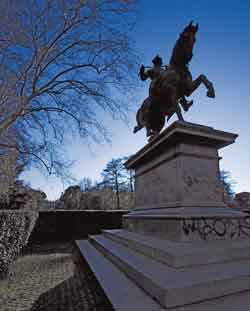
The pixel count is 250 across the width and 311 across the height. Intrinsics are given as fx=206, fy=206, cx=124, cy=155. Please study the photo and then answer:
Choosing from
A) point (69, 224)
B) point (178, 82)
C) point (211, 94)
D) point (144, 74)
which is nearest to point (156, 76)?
point (144, 74)

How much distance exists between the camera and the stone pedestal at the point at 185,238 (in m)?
1.92

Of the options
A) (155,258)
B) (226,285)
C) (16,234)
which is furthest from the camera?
(16,234)

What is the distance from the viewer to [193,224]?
3.02 metres

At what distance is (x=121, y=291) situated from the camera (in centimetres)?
227

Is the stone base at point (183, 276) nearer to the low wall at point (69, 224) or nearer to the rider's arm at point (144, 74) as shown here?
the rider's arm at point (144, 74)

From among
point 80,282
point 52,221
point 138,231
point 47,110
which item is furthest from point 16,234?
point 52,221

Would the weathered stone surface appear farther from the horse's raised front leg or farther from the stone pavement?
the stone pavement

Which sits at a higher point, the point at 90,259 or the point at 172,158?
the point at 172,158

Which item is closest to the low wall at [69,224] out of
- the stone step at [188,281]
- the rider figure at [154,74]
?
the rider figure at [154,74]

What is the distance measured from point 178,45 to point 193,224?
377 centimetres

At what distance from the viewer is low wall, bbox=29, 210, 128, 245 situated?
13953mm

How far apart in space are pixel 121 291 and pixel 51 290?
3.32 m

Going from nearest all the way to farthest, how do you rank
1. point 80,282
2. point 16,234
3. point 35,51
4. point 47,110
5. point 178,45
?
1. point 178,45
2. point 80,282
3. point 16,234
4. point 35,51
5. point 47,110

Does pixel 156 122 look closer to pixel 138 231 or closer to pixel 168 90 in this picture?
pixel 168 90
